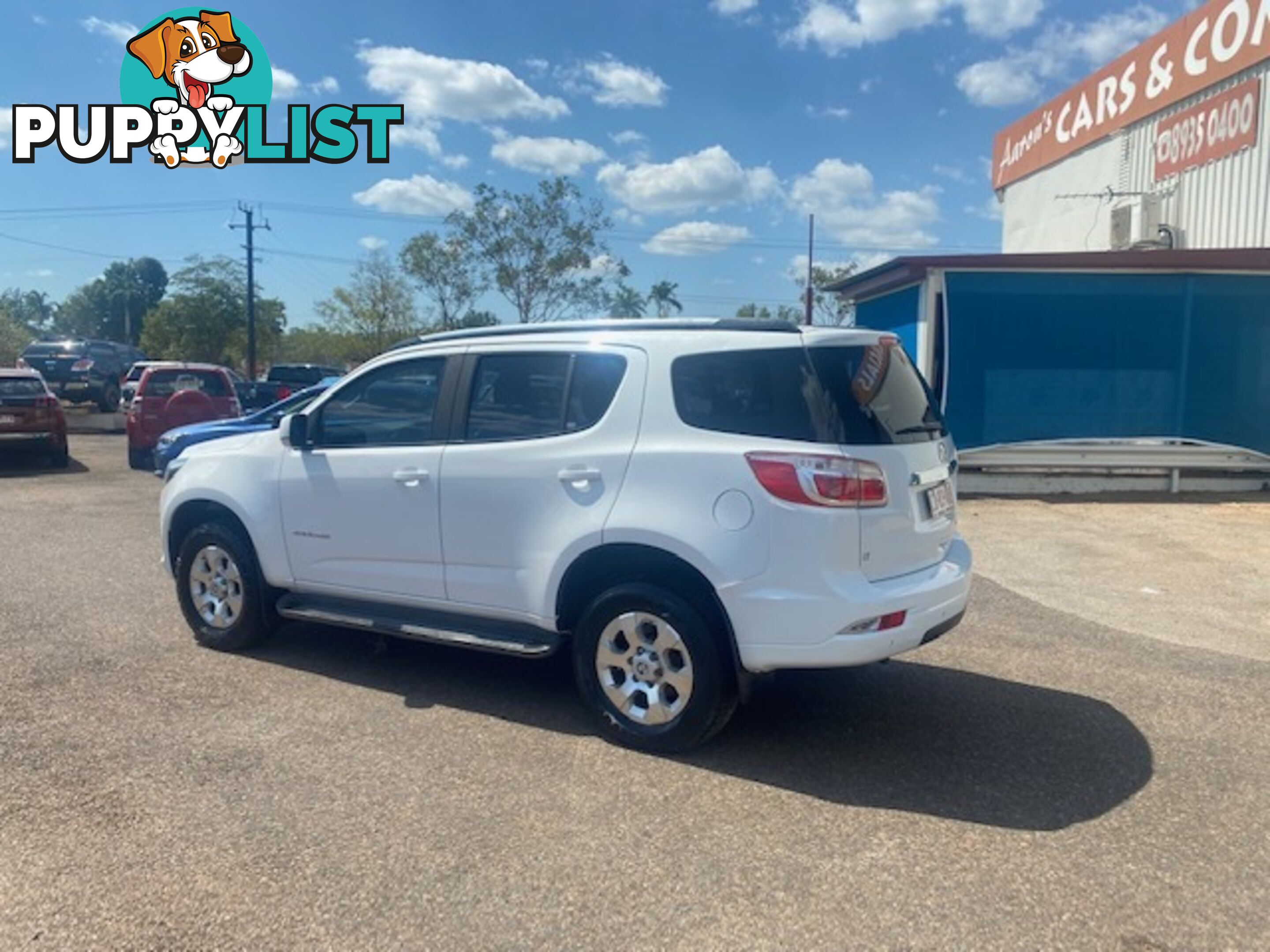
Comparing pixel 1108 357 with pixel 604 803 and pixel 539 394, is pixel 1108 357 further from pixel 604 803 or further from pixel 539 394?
pixel 604 803

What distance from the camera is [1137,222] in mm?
17734

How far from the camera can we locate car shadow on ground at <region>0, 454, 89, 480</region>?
1521cm

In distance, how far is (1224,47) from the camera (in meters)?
16.1

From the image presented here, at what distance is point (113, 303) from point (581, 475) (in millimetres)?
112314

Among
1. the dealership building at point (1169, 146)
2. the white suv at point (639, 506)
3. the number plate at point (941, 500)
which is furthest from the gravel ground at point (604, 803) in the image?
the dealership building at point (1169, 146)

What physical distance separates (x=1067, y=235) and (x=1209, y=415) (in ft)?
30.7

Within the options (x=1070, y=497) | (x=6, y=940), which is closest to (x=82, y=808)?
(x=6, y=940)

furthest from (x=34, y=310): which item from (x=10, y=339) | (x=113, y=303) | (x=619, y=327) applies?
(x=619, y=327)

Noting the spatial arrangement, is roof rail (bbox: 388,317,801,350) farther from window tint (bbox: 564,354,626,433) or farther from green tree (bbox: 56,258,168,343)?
green tree (bbox: 56,258,168,343)

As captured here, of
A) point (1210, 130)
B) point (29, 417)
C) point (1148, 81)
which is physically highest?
point (1148, 81)

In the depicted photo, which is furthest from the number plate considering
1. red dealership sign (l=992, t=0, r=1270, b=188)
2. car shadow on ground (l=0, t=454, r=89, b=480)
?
red dealership sign (l=992, t=0, r=1270, b=188)

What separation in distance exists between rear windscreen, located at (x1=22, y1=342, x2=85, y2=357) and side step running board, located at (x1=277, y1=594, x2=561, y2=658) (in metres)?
28.3

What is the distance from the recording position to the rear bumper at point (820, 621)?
3.93 metres

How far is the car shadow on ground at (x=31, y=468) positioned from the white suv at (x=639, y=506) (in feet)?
39.4
